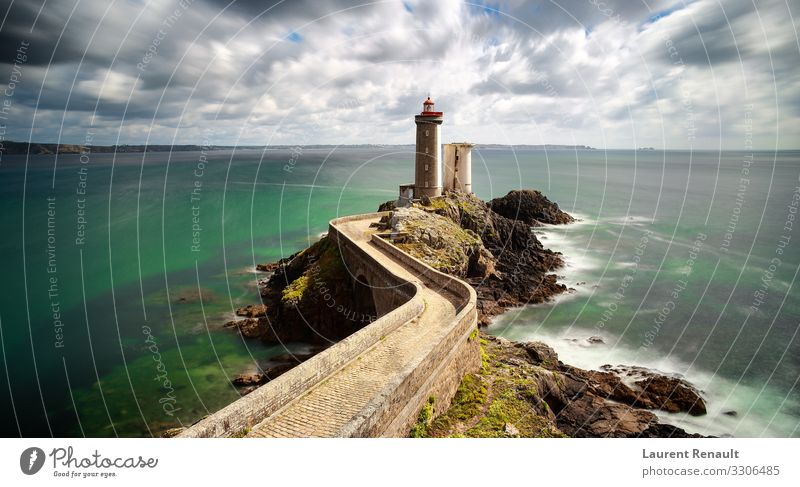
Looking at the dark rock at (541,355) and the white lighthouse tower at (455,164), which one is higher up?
the white lighthouse tower at (455,164)

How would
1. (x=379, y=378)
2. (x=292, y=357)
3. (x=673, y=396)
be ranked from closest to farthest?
(x=379, y=378) → (x=673, y=396) → (x=292, y=357)

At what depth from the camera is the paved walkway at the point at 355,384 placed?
9250 mm

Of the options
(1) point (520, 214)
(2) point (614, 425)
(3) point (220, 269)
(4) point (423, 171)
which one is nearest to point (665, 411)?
(2) point (614, 425)

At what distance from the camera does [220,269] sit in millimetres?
41594

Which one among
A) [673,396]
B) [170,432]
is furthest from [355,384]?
[673,396]

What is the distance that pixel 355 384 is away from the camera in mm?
11094

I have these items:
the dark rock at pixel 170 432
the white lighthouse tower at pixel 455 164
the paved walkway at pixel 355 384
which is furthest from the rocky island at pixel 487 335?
the dark rock at pixel 170 432

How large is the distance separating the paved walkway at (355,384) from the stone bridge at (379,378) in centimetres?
2

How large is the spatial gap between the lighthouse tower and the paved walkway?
20.7 m

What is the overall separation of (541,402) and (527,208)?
45618mm

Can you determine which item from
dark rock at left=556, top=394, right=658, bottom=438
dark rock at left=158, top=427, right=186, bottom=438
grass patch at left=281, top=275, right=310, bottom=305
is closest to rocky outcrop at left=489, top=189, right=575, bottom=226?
grass patch at left=281, top=275, right=310, bottom=305

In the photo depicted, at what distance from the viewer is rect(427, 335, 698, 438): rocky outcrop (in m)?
13.1

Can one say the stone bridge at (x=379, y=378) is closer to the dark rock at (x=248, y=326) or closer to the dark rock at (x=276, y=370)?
the dark rock at (x=276, y=370)

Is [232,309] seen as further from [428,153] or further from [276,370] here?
[428,153]
